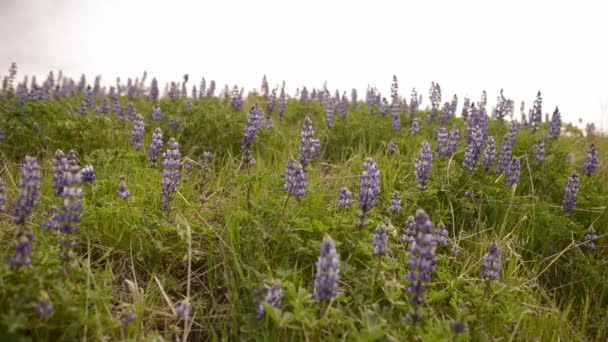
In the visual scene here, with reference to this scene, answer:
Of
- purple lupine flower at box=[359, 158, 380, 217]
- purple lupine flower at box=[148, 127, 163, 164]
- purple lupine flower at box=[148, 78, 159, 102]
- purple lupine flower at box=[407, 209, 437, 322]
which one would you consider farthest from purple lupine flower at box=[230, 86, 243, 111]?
purple lupine flower at box=[407, 209, 437, 322]

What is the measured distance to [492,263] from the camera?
3.40 metres

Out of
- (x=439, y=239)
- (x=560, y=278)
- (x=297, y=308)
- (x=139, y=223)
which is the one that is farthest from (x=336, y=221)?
(x=560, y=278)

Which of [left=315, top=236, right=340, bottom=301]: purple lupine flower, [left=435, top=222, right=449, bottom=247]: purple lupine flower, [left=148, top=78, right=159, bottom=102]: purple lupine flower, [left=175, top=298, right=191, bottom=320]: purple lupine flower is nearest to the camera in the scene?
[left=315, top=236, right=340, bottom=301]: purple lupine flower

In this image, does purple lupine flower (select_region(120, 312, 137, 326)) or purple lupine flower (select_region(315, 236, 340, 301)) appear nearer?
purple lupine flower (select_region(315, 236, 340, 301))

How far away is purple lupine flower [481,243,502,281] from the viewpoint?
3.29 m

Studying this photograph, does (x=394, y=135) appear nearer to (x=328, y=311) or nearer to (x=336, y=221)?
(x=336, y=221)

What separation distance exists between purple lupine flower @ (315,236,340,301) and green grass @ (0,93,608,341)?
147 mm

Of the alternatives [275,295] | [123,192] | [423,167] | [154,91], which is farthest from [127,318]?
[154,91]

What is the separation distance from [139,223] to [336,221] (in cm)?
162

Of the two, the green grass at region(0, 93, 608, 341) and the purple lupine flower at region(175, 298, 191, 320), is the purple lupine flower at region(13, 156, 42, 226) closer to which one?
the green grass at region(0, 93, 608, 341)

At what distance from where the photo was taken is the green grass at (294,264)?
2.81 m

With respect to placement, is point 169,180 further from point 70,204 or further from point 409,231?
point 409,231

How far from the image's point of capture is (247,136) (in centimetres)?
514

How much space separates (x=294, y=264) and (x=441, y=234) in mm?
1409
